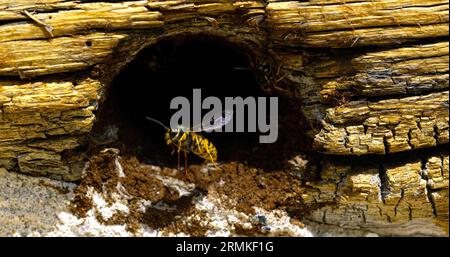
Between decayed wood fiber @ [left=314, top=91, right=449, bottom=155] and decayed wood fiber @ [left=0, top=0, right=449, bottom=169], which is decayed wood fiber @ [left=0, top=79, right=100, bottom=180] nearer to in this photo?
decayed wood fiber @ [left=0, top=0, right=449, bottom=169]

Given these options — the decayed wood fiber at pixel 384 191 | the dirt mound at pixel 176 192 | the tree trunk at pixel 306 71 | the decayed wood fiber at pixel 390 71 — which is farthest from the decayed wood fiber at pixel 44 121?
the decayed wood fiber at pixel 384 191

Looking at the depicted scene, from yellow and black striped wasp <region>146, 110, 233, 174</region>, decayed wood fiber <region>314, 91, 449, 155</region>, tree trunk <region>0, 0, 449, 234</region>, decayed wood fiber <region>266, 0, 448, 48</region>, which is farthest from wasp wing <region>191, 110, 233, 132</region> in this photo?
decayed wood fiber <region>266, 0, 448, 48</region>

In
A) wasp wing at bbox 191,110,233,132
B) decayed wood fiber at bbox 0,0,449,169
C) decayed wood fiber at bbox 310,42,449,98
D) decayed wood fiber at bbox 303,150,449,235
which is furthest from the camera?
wasp wing at bbox 191,110,233,132

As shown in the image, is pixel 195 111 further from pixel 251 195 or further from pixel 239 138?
pixel 251 195

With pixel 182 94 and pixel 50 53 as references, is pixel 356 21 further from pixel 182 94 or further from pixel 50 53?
pixel 50 53

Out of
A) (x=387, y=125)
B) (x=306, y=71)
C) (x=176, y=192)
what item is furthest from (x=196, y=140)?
(x=387, y=125)

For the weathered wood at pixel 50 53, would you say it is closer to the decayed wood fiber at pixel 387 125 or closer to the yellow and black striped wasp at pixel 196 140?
the yellow and black striped wasp at pixel 196 140
